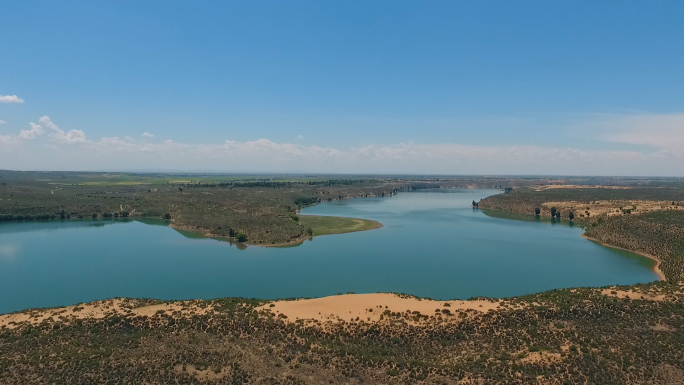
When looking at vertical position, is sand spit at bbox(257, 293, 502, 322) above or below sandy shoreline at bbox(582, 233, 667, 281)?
above

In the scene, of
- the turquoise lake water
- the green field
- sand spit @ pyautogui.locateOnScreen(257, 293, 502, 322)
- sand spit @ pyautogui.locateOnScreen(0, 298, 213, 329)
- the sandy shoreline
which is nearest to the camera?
sand spit @ pyautogui.locateOnScreen(0, 298, 213, 329)

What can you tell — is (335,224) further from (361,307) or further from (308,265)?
(361,307)

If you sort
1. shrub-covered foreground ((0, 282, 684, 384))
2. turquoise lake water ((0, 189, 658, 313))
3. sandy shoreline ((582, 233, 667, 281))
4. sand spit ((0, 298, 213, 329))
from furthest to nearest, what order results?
1. sandy shoreline ((582, 233, 667, 281))
2. turquoise lake water ((0, 189, 658, 313))
3. sand spit ((0, 298, 213, 329))
4. shrub-covered foreground ((0, 282, 684, 384))

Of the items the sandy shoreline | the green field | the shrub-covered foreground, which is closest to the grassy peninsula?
the shrub-covered foreground

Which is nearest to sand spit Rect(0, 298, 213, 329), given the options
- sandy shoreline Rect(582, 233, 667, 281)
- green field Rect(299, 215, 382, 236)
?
green field Rect(299, 215, 382, 236)

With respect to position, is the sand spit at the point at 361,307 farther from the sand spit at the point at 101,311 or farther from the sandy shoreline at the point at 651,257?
the sandy shoreline at the point at 651,257

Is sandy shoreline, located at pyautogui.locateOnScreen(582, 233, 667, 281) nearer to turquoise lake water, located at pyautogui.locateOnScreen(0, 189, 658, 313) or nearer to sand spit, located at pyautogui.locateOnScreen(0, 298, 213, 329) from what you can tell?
turquoise lake water, located at pyautogui.locateOnScreen(0, 189, 658, 313)

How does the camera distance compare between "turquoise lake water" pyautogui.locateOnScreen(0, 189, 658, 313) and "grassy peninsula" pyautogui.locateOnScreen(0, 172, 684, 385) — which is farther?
"turquoise lake water" pyautogui.locateOnScreen(0, 189, 658, 313)

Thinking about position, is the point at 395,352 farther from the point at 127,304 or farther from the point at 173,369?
the point at 127,304
